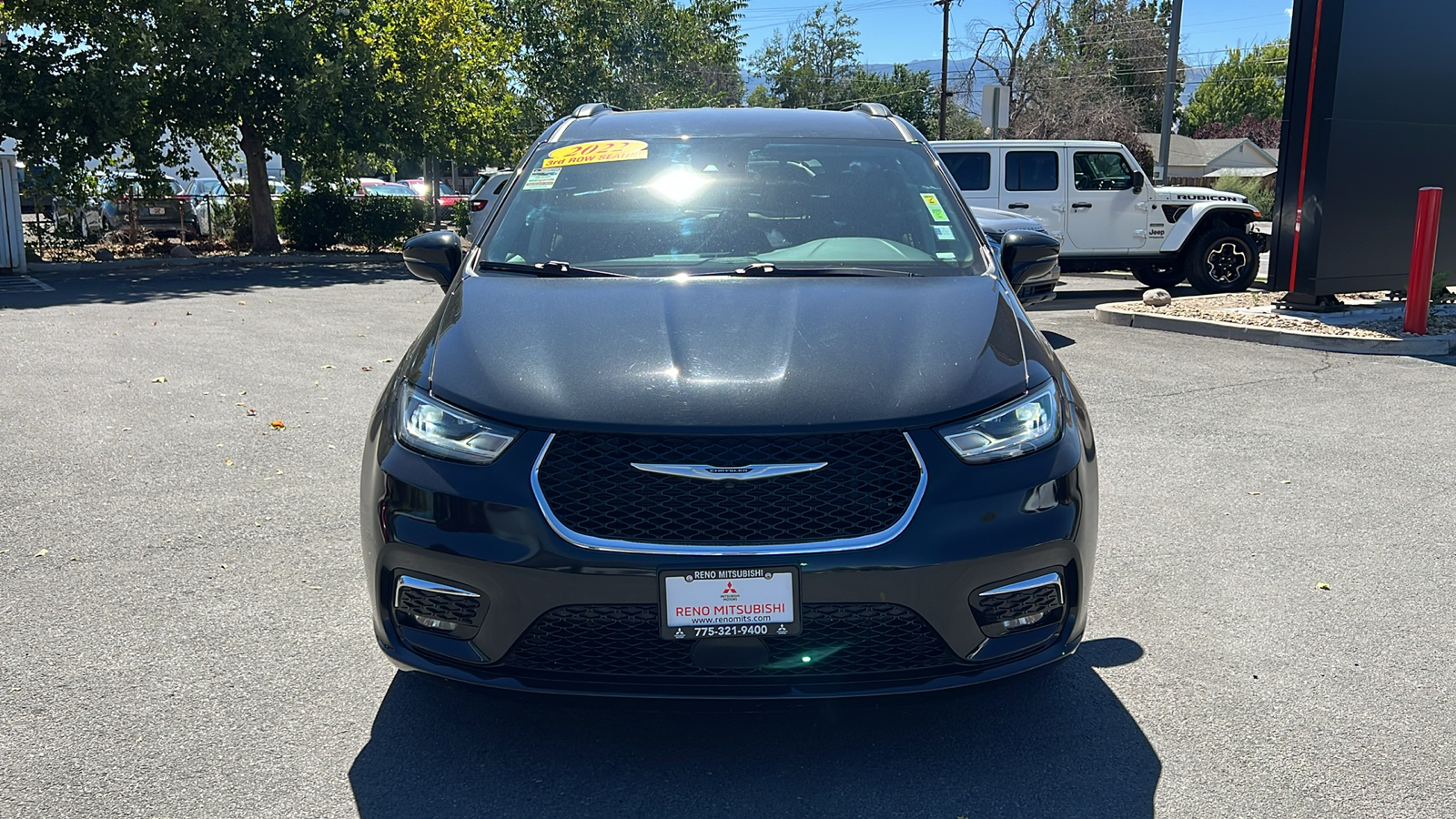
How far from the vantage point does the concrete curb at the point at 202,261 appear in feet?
64.5

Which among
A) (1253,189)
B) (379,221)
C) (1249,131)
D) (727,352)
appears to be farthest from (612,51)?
(1249,131)

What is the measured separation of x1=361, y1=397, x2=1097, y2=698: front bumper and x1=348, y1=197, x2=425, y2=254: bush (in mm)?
22204

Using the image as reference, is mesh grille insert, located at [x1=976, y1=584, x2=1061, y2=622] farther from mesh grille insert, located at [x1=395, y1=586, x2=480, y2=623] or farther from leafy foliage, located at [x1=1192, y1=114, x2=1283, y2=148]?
leafy foliage, located at [x1=1192, y1=114, x2=1283, y2=148]

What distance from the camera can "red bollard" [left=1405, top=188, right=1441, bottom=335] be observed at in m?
10.6

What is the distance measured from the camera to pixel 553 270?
12.4 ft

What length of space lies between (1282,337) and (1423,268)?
4.34 ft

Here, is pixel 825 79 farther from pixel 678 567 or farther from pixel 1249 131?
pixel 678 567

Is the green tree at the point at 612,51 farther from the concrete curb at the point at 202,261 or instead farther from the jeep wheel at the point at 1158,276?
the jeep wheel at the point at 1158,276

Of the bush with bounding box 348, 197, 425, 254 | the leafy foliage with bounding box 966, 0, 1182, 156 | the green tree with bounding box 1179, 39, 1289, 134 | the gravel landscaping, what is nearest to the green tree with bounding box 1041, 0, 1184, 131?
the leafy foliage with bounding box 966, 0, 1182, 156

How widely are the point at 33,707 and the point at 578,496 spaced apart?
1.82m

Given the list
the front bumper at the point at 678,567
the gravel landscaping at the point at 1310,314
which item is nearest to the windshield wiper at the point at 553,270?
the front bumper at the point at 678,567

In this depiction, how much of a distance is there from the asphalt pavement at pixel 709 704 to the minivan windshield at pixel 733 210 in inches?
53.9

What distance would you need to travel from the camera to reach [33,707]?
3.38 meters

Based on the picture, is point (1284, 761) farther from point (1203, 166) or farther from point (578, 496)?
point (1203, 166)
